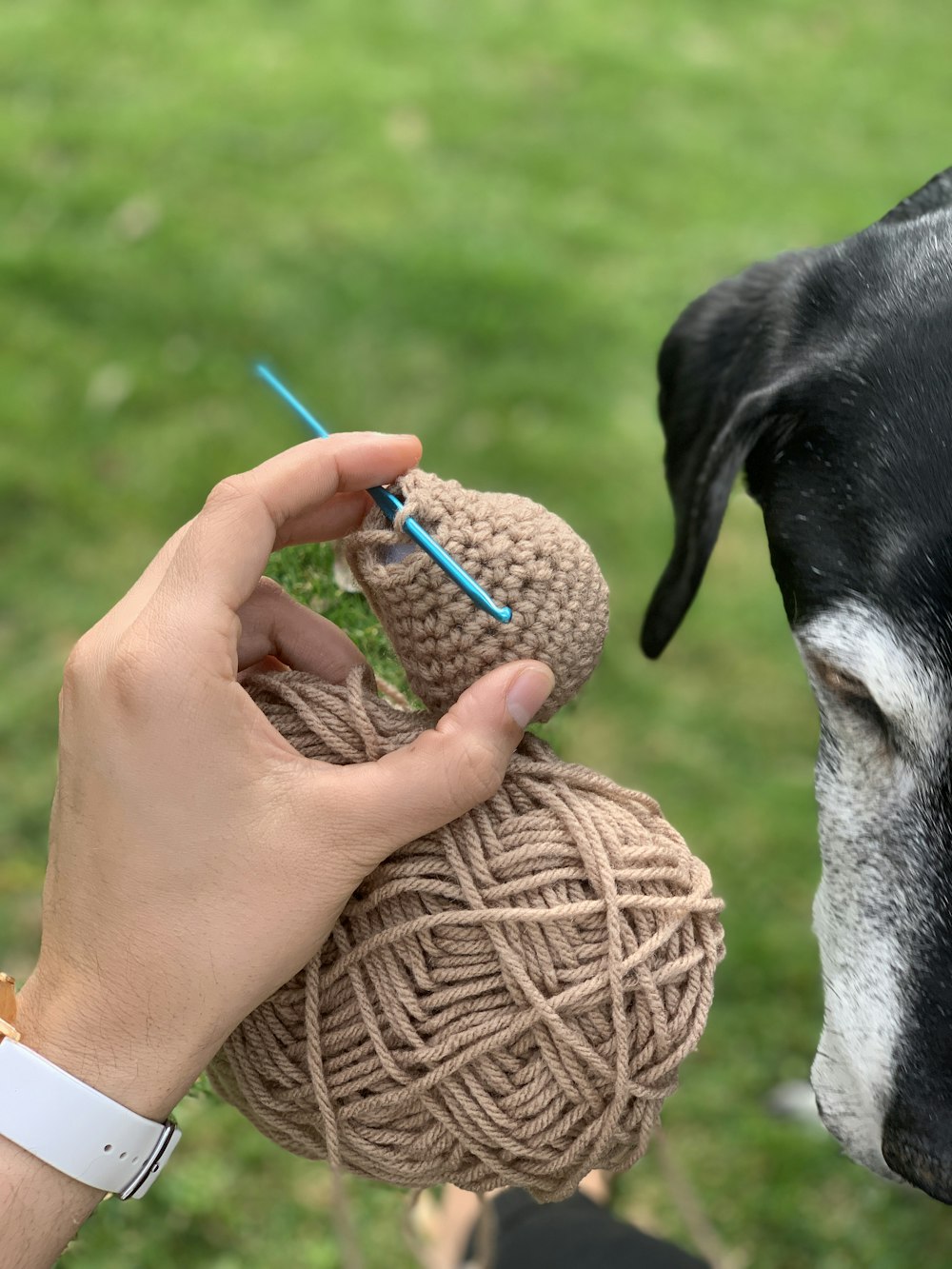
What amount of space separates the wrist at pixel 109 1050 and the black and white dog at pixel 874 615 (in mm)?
865

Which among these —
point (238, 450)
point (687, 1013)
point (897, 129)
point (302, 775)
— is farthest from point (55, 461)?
point (897, 129)

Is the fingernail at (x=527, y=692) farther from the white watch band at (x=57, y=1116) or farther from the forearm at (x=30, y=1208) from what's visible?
the forearm at (x=30, y=1208)

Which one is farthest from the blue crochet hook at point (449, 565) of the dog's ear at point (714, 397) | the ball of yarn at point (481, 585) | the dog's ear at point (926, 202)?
the dog's ear at point (926, 202)

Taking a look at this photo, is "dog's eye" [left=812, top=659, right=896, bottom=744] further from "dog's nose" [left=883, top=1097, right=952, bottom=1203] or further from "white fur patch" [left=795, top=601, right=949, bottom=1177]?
"dog's nose" [left=883, top=1097, right=952, bottom=1203]

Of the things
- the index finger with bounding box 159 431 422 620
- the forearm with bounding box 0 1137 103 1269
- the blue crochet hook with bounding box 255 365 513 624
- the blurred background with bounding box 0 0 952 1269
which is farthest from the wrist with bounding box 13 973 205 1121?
the blurred background with bounding box 0 0 952 1269

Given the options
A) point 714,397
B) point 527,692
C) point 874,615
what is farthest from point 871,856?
point 714,397

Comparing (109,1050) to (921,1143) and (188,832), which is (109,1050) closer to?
(188,832)

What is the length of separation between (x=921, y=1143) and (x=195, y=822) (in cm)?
96

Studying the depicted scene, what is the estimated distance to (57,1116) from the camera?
1.25 meters

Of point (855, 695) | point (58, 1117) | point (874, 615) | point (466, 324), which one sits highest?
point (58, 1117)

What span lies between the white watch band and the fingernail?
599 mm

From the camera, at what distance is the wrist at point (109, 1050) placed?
4.13 ft

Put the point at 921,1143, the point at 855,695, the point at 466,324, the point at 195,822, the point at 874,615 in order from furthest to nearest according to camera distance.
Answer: the point at 466,324
the point at 855,695
the point at 874,615
the point at 921,1143
the point at 195,822

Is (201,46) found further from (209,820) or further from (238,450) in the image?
(209,820)
